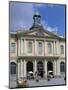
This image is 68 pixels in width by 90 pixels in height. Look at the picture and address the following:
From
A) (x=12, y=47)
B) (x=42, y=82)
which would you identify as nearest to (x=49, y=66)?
(x=42, y=82)

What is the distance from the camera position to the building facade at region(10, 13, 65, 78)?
3.60m

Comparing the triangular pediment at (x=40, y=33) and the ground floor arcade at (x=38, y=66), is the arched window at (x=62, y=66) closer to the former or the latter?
the ground floor arcade at (x=38, y=66)

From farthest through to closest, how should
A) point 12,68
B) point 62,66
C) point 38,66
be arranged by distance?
point 62,66
point 38,66
point 12,68

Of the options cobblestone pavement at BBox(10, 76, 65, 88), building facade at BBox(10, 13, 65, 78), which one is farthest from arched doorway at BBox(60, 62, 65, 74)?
cobblestone pavement at BBox(10, 76, 65, 88)

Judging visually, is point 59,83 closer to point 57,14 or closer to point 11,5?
point 57,14

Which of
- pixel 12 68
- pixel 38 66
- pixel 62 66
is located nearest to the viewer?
pixel 12 68

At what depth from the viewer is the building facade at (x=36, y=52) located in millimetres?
3604

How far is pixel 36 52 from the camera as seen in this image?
3689 millimetres

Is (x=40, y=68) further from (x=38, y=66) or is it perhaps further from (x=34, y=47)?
(x=34, y=47)

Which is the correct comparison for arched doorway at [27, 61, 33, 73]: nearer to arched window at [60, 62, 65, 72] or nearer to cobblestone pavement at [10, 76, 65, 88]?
cobblestone pavement at [10, 76, 65, 88]

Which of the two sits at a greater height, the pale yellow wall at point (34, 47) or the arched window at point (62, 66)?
the pale yellow wall at point (34, 47)

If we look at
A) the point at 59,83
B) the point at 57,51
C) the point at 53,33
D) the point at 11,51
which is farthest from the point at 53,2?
the point at 59,83

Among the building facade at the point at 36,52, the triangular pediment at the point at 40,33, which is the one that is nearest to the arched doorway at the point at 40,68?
the building facade at the point at 36,52

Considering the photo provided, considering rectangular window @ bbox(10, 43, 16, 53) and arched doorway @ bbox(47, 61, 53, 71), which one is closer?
rectangular window @ bbox(10, 43, 16, 53)
